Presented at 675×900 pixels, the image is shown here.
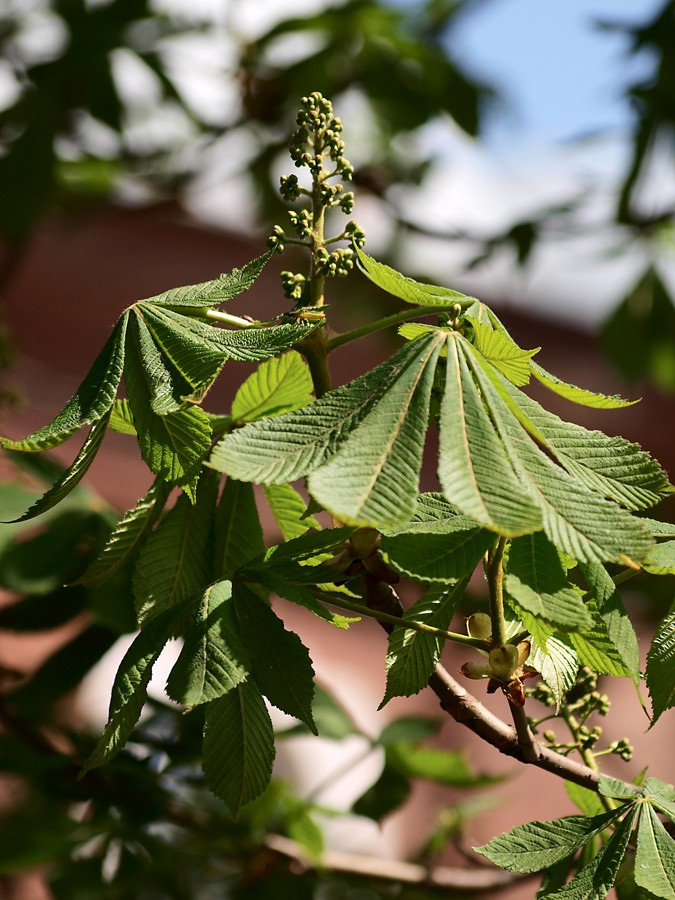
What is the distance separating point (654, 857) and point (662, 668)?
11 centimetres

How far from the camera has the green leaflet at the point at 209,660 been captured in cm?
49

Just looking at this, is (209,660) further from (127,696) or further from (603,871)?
(603,871)

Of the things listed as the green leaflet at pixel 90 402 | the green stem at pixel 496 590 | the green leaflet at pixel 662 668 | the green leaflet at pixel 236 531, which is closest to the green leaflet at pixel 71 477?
the green leaflet at pixel 90 402

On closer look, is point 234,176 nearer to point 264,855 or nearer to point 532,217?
point 532,217

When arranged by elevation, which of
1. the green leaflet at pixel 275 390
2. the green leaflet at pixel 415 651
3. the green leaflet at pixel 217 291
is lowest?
the green leaflet at pixel 415 651

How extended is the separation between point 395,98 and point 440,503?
1.28 metres

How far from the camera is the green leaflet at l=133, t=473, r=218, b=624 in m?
0.60

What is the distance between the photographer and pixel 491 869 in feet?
3.25

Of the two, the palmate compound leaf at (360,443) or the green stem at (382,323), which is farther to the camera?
the green stem at (382,323)

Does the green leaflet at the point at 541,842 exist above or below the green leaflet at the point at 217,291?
below

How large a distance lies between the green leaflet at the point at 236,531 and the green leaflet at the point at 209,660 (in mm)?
99

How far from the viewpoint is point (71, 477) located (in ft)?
1.72

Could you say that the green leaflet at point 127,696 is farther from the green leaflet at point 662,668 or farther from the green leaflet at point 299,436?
the green leaflet at point 662,668

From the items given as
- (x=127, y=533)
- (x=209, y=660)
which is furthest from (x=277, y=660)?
(x=127, y=533)
